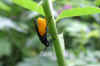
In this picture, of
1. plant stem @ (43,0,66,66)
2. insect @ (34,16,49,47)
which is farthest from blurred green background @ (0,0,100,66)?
plant stem @ (43,0,66,66)

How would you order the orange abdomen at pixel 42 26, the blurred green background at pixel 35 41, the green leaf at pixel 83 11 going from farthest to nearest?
the blurred green background at pixel 35 41
the orange abdomen at pixel 42 26
the green leaf at pixel 83 11

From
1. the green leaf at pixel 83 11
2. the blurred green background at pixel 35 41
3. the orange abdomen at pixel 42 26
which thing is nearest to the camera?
the green leaf at pixel 83 11

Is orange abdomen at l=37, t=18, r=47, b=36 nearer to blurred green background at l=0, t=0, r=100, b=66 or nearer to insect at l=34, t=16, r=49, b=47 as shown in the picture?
insect at l=34, t=16, r=49, b=47

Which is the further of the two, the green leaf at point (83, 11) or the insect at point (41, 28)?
the insect at point (41, 28)

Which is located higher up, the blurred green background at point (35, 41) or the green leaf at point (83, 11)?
the green leaf at point (83, 11)

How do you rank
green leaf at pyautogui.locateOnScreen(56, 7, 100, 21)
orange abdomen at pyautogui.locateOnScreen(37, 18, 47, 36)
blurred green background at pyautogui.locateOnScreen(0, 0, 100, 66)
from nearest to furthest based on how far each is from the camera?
green leaf at pyautogui.locateOnScreen(56, 7, 100, 21) < orange abdomen at pyautogui.locateOnScreen(37, 18, 47, 36) < blurred green background at pyautogui.locateOnScreen(0, 0, 100, 66)

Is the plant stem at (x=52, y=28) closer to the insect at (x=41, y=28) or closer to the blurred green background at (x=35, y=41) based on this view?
the insect at (x=41, y=28)

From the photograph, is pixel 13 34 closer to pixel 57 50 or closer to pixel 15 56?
pixel 15 56

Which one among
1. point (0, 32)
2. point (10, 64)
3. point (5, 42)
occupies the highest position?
point (0, 32)

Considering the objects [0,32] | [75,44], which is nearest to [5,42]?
[0,32]

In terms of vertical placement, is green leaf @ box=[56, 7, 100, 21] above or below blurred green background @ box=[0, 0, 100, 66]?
above

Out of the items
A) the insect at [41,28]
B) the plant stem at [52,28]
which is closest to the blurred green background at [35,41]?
the insect at [41,28]
